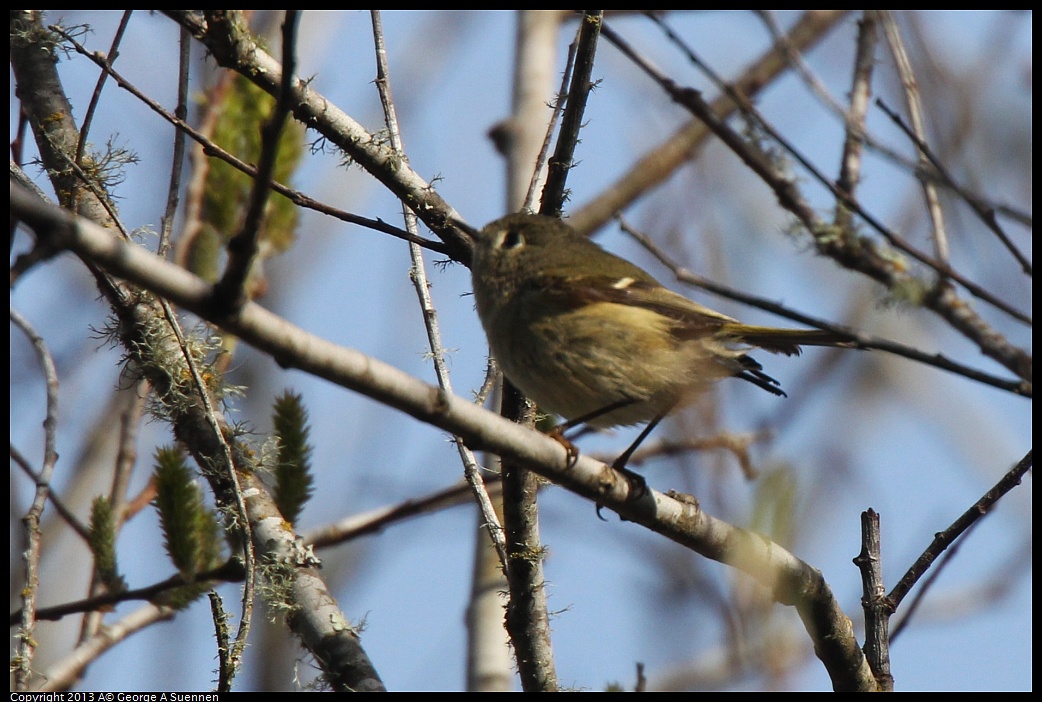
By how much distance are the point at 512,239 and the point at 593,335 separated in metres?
0.42

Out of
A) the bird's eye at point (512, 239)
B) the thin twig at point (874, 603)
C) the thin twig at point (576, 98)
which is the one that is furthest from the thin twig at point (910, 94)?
the bird's eye at point (512, 239)

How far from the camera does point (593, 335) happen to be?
2633 millimetres

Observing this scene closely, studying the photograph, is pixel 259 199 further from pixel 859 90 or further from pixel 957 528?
pixel 957 528

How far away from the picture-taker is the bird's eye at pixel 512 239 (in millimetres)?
2846

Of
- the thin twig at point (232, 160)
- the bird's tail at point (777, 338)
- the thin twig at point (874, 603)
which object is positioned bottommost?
the thin twig at point (874, 603)

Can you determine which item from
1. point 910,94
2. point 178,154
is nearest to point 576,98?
point 910,94

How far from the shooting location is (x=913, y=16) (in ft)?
9.40

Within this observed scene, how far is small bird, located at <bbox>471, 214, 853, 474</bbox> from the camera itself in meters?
2.59

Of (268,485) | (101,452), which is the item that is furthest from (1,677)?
(101,452)

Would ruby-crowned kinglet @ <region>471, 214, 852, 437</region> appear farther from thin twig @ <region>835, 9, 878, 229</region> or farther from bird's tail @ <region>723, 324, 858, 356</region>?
thin twig @ <region>835, 9, 878, 229</region>

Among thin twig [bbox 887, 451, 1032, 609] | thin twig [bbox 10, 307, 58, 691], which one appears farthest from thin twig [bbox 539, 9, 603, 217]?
thin twig [bbox 10, 307, 58, 691]

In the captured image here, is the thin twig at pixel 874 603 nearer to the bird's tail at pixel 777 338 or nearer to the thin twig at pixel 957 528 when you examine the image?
the thin twig at pixel 957 528

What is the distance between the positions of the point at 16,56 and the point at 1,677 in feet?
5.63

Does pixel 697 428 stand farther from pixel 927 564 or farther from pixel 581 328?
pixel 927 564
